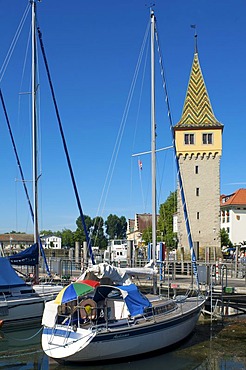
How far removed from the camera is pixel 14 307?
21.0 m

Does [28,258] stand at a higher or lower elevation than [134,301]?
higher

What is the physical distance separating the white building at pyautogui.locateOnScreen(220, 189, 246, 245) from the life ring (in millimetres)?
76123

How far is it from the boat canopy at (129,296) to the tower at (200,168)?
142ft

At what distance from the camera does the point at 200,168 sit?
62.3m

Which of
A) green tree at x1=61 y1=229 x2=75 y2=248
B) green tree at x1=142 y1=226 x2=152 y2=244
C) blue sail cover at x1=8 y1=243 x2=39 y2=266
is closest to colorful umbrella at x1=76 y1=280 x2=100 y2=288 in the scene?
blue sail cover at x1=8 y1=243 x2=39 y2=266

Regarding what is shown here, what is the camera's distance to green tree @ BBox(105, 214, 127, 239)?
A: 641 feet

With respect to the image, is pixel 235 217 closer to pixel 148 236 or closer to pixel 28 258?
pixel 148 236

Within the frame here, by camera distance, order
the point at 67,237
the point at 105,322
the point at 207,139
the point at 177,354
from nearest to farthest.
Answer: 1. the point at 105,322
2. the point at 177,354
3. the point at 207,139
4. the point at 67,237

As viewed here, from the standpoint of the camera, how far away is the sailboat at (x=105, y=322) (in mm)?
14922

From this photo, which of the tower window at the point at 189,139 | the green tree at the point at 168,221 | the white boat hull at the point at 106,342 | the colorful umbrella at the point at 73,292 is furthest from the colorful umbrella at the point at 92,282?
the green tree at the point at 168,221

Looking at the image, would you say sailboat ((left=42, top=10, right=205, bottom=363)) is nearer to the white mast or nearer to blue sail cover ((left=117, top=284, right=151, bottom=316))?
blue sail cover ((left=117, top=284, right=151, bottom=316))

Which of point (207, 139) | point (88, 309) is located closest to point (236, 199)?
point (207, 139)

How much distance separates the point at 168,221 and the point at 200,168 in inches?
953

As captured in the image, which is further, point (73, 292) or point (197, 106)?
point (197, 106)
